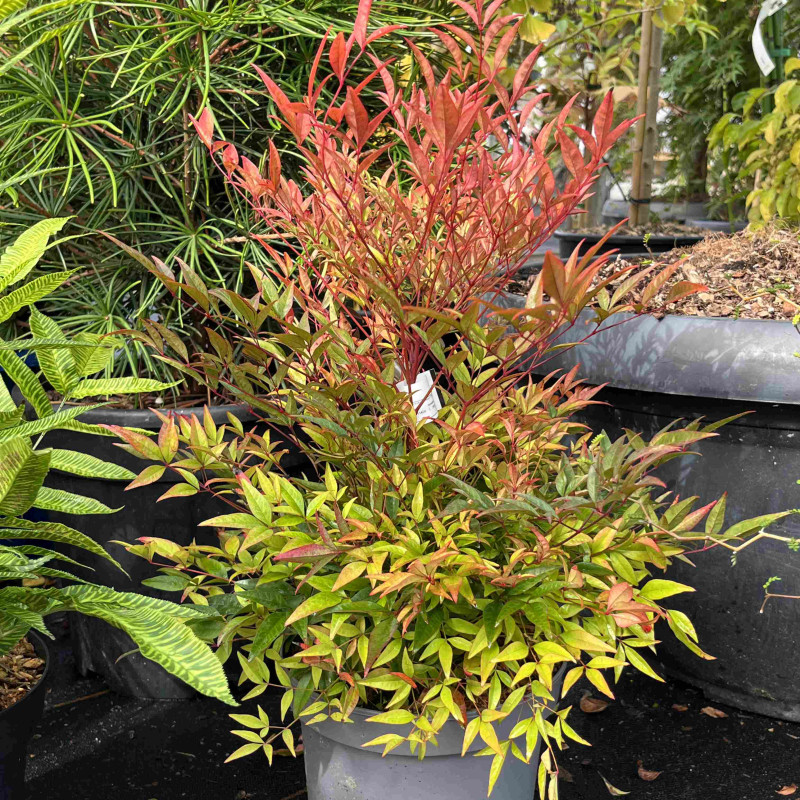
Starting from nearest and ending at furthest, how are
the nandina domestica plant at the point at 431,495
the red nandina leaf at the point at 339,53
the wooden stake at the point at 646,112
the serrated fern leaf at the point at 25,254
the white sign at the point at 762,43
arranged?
1. the red nandina leaf at the point at 339,53
2. the nandina domestica plant at the point at 431,495
3. the serrated fern leaf at the point at 25,254
4. the white sign at the point at 762,43
5. the wooden stake at the point at 646,112

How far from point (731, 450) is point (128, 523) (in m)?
1.08

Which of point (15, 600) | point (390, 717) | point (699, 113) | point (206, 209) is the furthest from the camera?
point (699, 113)

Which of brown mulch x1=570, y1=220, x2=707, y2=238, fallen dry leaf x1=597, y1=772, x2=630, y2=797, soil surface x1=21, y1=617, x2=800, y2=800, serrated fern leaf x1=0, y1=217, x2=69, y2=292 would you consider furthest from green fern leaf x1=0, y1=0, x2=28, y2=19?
brown mulch x1=570, y1=220, x2=707, y2=238

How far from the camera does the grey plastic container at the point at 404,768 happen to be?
0.97 meters

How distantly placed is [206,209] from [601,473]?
3.24 feet

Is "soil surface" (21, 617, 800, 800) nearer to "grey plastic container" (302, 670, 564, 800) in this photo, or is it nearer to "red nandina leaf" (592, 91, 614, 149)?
"grey plastic container" (302, 670, 564, 800)

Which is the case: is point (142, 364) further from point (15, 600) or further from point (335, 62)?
point (335, 62)

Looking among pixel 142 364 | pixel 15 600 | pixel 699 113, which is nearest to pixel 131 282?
pixel 142 364

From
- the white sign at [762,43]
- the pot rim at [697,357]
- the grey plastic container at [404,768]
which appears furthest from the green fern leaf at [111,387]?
the white sign at [762,43]

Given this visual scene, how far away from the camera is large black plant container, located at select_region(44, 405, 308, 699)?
144 centimetres

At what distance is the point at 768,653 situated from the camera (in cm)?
142

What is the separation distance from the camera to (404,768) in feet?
3.20

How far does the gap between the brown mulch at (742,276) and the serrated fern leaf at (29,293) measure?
91 cm

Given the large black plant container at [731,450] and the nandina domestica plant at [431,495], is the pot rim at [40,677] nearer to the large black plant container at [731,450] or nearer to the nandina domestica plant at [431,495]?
the nandina domestica plant at [431,495]
